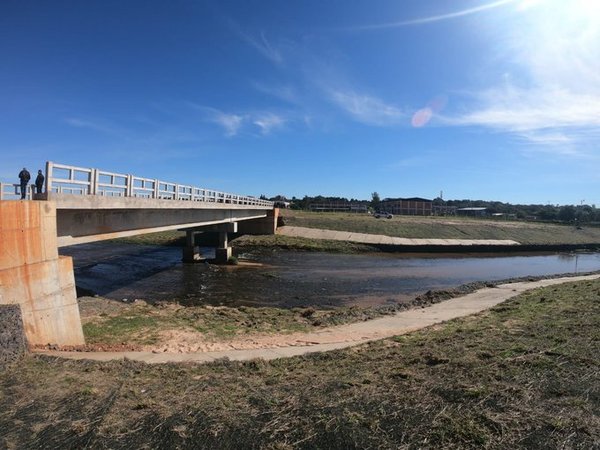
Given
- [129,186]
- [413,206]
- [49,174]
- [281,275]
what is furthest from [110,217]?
[413,206]

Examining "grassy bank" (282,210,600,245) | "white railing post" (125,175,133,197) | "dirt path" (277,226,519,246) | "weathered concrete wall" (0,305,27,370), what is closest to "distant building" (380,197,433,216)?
"grassy bank" (282,210,600,245)

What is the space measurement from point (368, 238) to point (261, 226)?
16.9m

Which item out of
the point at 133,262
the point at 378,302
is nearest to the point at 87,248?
the point at 133,262

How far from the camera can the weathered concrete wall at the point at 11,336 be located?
9.08 meters

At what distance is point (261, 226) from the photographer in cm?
6719

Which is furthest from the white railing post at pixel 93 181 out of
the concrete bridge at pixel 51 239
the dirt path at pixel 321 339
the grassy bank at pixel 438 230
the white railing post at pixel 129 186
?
the grassy bank at pixel 438 230

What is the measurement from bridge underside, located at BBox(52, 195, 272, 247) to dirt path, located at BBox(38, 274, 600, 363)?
20.5 feet

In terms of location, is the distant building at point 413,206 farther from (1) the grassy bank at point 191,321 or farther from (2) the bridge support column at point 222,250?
(1) the grassy bank at point 191,321

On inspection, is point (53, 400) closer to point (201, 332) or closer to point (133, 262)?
point (201, 332)

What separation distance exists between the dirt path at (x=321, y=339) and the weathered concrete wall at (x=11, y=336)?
1329mm

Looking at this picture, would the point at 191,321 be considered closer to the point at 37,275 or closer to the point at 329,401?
the point at 37,275

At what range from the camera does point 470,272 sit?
42312 millimetres

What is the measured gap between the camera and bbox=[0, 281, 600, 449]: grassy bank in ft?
18.2

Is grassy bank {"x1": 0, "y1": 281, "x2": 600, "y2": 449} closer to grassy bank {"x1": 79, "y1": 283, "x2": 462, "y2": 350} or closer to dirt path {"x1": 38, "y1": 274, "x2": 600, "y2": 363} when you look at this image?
dirt path {"x1": 38, "y1": 274, "x2": 600, "y2": 363}
